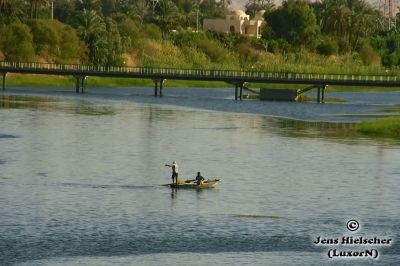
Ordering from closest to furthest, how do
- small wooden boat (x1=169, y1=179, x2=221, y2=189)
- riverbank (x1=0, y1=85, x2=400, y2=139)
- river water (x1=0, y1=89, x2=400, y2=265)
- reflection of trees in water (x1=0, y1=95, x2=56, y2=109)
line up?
river water (x1=0, y1=89, x2=400, y2=265) → small wooden boat (x1=169, y1=179, x2=221, y2=189) → riverbank (x1=0, y1=85, x2=400, y2=139) → reflection of trees in water (x1=0, y1=95, x2=56, y2=109)

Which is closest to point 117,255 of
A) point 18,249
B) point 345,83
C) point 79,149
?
point 18,249

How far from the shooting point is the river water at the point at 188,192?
5762 cm

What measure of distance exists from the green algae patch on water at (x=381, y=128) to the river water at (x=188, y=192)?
9.30ft

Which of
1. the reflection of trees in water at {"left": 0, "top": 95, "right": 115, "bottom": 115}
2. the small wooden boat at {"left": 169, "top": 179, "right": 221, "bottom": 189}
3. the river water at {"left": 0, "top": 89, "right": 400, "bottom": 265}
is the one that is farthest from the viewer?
the reflection of trees in water at {"left": 0, "top": 95, "right": 115, "bottom": 115}

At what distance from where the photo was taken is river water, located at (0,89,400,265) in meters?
57.6

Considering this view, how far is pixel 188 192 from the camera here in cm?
7525

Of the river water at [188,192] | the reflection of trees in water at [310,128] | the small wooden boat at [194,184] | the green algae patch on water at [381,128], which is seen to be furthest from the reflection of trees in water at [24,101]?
the small wooden boat at [194,184]

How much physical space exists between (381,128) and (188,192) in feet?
179

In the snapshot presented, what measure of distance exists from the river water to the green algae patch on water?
284cm

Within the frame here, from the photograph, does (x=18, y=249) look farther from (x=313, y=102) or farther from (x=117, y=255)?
(x=313, y=102)

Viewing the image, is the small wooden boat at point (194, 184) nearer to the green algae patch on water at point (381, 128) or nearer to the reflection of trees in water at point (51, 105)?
the green algae patch on water at point (381, 128)

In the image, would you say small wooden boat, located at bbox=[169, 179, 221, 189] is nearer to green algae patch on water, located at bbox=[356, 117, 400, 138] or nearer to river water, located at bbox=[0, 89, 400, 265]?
river water, located at bbox=[0, 89, 400, 265]

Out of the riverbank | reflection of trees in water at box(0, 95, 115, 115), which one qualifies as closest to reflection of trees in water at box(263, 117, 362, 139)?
the riverbank

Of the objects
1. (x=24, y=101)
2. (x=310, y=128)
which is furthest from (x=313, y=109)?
(x=24, y=101)
